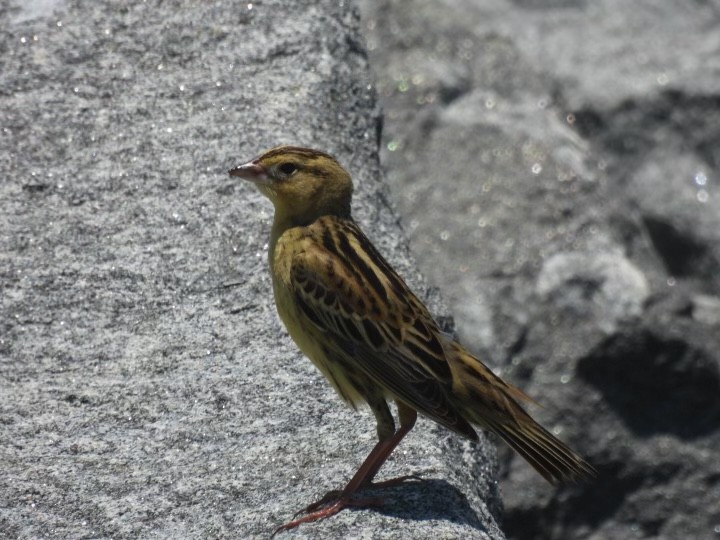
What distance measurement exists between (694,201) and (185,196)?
3.69 m

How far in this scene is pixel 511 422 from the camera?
5402mm

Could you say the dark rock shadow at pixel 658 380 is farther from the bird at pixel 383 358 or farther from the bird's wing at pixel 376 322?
the bird's wing at pixel 376 322

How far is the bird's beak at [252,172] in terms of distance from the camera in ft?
19.1

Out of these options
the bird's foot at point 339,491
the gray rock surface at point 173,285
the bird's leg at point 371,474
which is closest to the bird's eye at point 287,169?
the gray rock surface at point 173,285

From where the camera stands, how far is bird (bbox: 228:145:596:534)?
5301 mm

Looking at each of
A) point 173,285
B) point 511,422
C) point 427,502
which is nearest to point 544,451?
point 511,422

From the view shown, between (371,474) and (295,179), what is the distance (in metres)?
1.28

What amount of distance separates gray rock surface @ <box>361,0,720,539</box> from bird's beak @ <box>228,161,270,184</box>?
2.23 metres

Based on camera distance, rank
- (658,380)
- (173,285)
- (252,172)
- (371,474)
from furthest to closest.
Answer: (658,380) < (173,285) < (252,172) < (371,474)

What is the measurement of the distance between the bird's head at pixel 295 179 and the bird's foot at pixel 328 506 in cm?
121

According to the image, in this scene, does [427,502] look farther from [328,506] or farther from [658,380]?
[658,380]

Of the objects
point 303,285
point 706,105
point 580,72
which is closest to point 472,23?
point 580,72

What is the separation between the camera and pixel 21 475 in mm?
5375

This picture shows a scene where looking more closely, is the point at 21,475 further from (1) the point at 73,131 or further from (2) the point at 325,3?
A: (2) the point at 325,3
